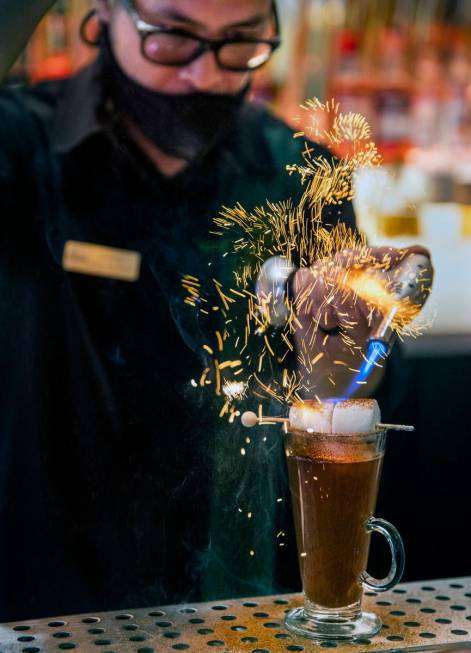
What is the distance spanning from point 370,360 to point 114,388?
0.39 metres

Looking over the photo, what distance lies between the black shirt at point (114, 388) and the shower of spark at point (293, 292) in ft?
0.11

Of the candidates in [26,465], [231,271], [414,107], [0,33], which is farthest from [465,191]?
[414,107]

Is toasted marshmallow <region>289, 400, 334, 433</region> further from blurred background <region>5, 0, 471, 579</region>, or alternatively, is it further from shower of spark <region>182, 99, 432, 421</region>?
blurred background <region>5, 0, 471, 579</region>

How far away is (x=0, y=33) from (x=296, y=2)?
260cm

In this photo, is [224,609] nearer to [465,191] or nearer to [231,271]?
[231,271]

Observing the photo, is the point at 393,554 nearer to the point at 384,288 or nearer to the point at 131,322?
the point at 384,288

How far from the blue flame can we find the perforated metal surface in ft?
0.87

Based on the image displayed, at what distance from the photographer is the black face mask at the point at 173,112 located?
142 centimetres

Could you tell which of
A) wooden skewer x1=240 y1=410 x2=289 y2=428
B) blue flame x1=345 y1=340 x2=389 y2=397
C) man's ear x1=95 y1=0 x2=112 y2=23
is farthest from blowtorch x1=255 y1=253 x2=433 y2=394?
man's ear x1=95 y1=0 x2=112 y2=23

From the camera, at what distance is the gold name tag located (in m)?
1.48

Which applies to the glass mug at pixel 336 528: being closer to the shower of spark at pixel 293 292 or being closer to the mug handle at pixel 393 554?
the mug handle at pixel 393 554

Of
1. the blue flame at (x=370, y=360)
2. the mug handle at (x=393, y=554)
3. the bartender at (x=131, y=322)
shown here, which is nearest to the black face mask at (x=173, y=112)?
the bartender at (x=131, y=322)

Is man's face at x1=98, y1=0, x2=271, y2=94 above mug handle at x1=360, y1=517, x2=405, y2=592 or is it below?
above

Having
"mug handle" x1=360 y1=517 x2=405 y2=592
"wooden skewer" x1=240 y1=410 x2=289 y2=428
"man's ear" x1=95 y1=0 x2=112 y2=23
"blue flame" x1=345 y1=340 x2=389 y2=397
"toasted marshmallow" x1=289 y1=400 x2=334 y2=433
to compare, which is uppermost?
"man's ear" x1=95 y1=0 x2=112 y2=23
